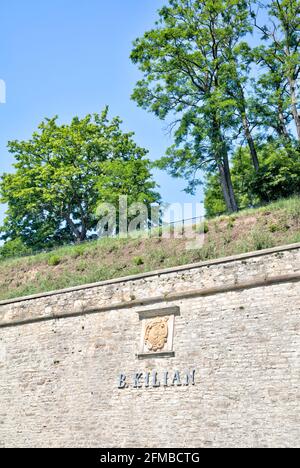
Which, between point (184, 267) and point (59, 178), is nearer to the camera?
point (184, 267)

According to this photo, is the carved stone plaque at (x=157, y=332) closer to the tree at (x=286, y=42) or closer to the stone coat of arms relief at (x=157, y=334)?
the stone coat of arms relief at (x=157, y=334)

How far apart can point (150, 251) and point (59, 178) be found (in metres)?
16.0

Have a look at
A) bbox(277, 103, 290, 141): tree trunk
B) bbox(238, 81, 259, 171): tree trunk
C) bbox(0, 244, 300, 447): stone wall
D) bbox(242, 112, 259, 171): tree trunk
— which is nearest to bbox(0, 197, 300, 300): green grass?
bbox(0, 244, 300, 447): stone wall

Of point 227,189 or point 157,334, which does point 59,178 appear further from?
point 157,334

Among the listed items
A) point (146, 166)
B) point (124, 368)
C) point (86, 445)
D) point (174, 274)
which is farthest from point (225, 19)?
point (86, 445)

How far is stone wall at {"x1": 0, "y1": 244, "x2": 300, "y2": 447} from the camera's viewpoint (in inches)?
483

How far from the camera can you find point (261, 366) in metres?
12.4

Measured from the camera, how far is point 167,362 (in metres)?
13.8

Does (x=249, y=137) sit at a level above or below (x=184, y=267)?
above

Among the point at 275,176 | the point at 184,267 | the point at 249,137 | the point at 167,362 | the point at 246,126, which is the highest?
the point at 246,126

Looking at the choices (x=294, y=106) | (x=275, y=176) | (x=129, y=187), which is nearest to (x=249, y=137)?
(x=294, y=106)

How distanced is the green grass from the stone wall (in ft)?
7.98

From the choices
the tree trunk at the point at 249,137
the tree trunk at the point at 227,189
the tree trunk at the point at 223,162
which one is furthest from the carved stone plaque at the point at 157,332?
the tree trunk at the point at 249,137

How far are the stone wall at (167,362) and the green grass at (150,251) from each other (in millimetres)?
2433
